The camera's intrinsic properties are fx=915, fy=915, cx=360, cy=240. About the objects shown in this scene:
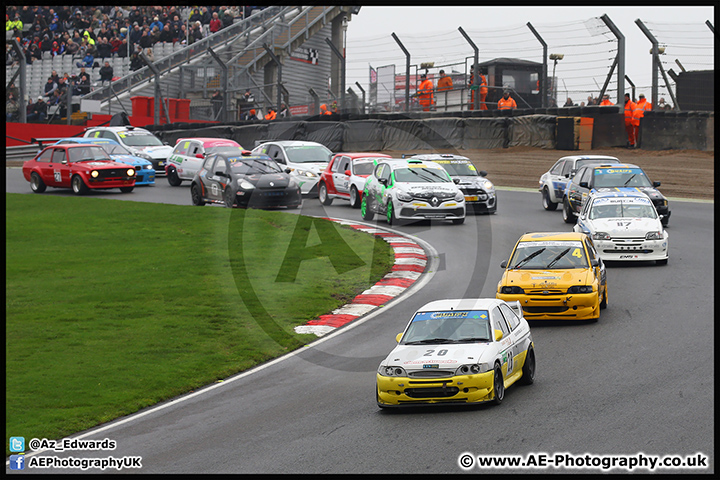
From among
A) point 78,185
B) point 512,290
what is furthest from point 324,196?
point 512,290

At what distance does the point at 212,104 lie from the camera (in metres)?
44.2

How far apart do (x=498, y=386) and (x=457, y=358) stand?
52 cm

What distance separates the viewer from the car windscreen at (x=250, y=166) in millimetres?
25625

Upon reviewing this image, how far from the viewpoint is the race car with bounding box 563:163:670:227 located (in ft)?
70.7

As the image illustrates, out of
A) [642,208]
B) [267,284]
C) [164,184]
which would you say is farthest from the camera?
[164,184]

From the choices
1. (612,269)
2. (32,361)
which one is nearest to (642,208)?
(612,269)

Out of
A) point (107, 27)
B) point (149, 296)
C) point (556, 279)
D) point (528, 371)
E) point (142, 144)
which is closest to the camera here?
Result: point (528, 371)

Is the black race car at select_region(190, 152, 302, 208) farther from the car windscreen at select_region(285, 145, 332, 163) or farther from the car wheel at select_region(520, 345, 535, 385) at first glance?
the car wheel at select_region(520, 345, 535, 385)

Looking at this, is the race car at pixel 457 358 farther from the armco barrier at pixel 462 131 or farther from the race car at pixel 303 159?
the armco barrier at pixel 462 131

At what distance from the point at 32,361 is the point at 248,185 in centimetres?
1346

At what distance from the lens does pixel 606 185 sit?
72.2 ft

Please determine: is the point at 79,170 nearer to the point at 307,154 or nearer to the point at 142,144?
the point at 142,144

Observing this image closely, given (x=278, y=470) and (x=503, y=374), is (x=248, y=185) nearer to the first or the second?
(x=503, y=374)

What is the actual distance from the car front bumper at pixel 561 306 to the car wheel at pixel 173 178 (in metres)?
19.9
